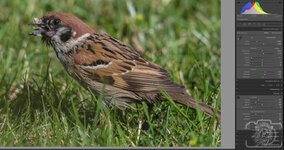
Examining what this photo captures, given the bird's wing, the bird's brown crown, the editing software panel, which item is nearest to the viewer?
the editing software panel

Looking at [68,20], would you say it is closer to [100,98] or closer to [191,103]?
[100,98]

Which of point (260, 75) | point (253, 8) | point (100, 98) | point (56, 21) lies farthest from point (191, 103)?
point (56, 21)

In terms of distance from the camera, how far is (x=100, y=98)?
3062 millimetres

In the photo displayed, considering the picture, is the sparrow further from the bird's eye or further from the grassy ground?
the grassy ground

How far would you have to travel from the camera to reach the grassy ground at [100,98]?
10.5 ft

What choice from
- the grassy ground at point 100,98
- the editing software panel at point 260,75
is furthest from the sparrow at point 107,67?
the editing software panel at point 260,75

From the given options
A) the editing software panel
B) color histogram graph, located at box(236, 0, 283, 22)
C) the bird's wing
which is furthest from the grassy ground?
color histogram graph, located at box(236, 0, 283, 22)

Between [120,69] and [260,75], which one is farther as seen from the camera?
[120,69]

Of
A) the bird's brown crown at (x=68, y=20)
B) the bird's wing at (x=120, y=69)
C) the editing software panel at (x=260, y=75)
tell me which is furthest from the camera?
the bird's brown crown at (x=68, y=20)

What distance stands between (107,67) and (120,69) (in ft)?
0.39

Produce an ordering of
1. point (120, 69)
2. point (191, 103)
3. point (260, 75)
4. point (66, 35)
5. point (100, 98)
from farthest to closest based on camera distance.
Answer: point (66, 35) → point (120, 69) → point (191, 103) → point (100, 98) → point (260, 75)

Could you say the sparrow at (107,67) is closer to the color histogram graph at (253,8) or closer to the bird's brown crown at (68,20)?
the bird's brown crown at (68,20)

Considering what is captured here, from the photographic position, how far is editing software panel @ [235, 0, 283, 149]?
2.57 meters

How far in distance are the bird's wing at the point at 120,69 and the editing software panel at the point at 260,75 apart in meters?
0.86
